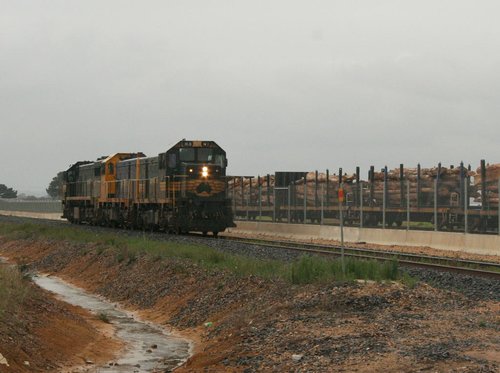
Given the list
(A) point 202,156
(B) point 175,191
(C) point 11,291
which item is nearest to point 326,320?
(C) point 11,291

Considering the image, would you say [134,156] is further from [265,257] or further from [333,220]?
[265,257]

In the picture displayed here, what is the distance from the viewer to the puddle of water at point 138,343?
15.3 metres

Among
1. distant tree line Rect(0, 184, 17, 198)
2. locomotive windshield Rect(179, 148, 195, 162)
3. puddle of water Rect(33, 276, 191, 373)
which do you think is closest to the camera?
→ puddle of water Rect(33, 276, 191, 373)

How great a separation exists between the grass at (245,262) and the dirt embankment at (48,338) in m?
3.87

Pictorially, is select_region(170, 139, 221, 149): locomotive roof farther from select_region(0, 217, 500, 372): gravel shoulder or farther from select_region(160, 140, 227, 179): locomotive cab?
select_region(0, 217, 500, 372): gravel shoulder

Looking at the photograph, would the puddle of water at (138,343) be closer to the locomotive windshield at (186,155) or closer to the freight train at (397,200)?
the freight train at (397,200)

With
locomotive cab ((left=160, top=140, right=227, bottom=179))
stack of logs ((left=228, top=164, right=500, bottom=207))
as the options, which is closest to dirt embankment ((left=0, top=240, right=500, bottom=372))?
stack of logs ((left=228, top=164, right=500, bottom=207))

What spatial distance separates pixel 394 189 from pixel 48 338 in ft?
76.4

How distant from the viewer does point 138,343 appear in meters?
17.9

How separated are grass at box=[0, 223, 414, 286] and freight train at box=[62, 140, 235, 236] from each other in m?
3.09

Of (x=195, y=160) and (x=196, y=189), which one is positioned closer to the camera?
(x=196, y=189)

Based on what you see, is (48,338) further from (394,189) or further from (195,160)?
(394,189)

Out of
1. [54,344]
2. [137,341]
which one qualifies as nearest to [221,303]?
[137,341]

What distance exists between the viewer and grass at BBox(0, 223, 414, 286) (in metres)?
17.8
